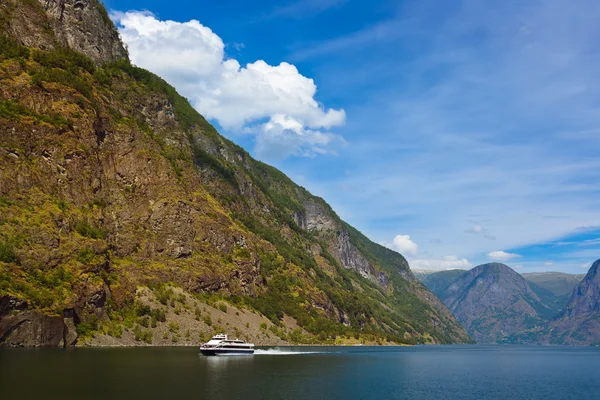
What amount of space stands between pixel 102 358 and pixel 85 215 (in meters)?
81.9

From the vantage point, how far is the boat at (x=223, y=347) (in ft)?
481

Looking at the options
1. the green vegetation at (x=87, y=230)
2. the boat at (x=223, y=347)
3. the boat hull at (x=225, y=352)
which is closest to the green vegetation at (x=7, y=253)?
the green vegetation at (x=87, y=230)

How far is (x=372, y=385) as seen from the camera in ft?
307

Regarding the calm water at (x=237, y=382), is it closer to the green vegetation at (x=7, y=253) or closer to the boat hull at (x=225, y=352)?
the boat hull at (x=225, y=352)

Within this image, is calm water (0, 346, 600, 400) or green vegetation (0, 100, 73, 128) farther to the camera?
green vegetation (0, 100, 73, 128)

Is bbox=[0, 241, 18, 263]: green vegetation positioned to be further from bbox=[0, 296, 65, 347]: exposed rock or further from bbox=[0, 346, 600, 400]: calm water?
bbox=[0, 346, 600, 400]: calm water

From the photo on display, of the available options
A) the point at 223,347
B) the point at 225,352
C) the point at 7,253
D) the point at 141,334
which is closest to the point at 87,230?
the point at 7,253

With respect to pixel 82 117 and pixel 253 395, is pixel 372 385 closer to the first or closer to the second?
pixel 253 395

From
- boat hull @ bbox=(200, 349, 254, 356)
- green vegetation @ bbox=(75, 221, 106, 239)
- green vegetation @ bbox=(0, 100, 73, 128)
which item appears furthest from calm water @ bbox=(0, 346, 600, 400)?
green vegetation @ bbox=(0, 100, 73, 128)

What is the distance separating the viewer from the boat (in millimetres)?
146625

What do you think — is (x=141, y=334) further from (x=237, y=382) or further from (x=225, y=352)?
(x=237, y=382)

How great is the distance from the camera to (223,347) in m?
152

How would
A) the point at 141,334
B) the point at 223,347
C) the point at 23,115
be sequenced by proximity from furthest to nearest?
the point at 23,115
the point at 141,334
the point at 223,347

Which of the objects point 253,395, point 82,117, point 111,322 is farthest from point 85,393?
point 82,117
